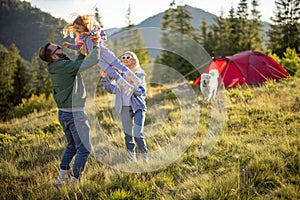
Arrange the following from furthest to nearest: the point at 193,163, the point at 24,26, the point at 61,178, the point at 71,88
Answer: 1. the point at 24,26
2. the point at 193,163
3. the point at 61,178
4. the point at 71,88

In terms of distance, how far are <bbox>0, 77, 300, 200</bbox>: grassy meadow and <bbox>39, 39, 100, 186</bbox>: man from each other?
1.79ft

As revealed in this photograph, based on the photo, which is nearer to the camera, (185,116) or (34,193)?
(34,193)

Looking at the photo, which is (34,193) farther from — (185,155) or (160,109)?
(160,109)

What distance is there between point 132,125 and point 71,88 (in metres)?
1.17

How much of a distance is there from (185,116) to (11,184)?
386cm

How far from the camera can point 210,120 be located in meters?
6.14

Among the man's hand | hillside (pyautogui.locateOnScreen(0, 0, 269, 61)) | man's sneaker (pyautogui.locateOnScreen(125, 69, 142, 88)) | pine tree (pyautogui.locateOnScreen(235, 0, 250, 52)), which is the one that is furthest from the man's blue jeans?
hillside (pyautogui.locateOnScreen(0, 0, 269, 61))

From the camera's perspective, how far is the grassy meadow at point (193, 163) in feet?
10.2

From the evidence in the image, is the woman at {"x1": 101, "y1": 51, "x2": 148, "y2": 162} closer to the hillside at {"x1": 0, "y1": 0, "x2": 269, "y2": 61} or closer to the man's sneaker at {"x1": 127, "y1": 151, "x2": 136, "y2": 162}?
the man's sneaker at {"x1": 127, "y1": 151, "x2": 136, "y2": 162}

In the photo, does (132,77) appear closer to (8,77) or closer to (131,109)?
(131,109)

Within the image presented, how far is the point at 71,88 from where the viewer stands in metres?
3.34

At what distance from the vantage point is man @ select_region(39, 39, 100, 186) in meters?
3.25

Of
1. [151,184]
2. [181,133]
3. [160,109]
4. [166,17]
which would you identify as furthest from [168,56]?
[151,184]

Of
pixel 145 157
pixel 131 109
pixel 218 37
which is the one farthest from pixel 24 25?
pixel 145 157
